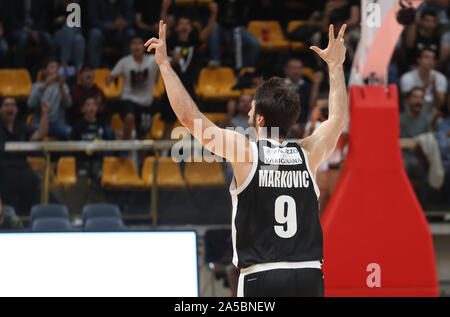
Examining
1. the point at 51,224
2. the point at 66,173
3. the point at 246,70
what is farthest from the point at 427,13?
the point at 51,224

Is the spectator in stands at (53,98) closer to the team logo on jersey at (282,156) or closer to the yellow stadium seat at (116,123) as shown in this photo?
the yellow stadium seat at (116,123)

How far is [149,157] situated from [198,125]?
16.4ft

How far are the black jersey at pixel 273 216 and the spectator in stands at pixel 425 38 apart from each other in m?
8.51

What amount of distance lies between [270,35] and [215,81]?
5.61 feet

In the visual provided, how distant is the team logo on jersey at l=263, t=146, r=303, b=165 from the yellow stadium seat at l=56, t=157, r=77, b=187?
15.9ft

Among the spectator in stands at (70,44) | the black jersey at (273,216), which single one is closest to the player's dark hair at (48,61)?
the spectator in stands at (70,44)

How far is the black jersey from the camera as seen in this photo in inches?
150

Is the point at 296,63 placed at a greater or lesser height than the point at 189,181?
greater

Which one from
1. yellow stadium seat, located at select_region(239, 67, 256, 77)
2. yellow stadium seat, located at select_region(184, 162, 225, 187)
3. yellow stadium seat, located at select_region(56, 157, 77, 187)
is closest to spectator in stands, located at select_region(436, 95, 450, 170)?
yellow stadium seat, located at select_region(184, 162, 225, 187)

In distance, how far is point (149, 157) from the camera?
8742mm

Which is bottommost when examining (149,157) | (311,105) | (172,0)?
(149,157)

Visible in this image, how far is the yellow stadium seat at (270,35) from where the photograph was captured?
12.7 meters
